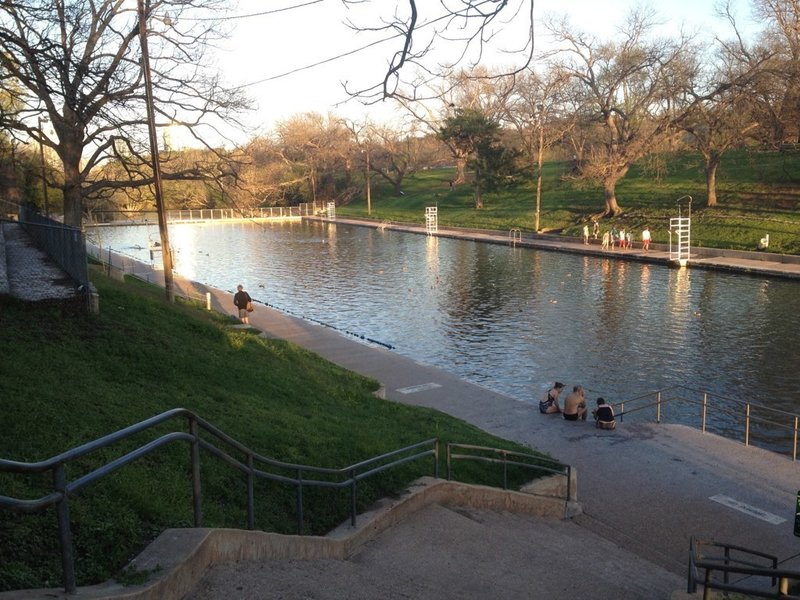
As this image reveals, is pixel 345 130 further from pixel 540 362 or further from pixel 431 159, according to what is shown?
pixel 540 362

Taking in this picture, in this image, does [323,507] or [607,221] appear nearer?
[323,507]

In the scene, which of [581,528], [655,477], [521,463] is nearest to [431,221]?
[655,477]

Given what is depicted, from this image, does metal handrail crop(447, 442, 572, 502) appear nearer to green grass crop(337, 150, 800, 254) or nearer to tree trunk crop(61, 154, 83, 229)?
tree trunk crop(61, 154, 83, 229)

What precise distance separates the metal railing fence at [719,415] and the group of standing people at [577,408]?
985mm

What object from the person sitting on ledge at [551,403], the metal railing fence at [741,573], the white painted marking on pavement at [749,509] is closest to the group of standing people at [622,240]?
the person sitting on ledge at [551,403]

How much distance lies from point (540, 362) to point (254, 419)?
12.9m

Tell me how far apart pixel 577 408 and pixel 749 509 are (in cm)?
480

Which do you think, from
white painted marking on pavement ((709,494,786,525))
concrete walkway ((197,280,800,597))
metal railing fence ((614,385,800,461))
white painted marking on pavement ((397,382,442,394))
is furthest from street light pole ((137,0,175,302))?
white painted marking on pavement ((709,494,786,525))

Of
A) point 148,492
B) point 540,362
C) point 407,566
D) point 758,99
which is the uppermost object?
point 758,99

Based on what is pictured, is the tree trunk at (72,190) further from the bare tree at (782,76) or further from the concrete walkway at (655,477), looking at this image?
the bare tree at (782,76)

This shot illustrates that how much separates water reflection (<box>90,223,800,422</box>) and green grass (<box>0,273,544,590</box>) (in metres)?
7.20

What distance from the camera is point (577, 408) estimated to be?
1505 centimetres

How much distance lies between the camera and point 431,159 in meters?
94.4

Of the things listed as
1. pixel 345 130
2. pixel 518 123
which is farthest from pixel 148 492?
pixel 345 130
